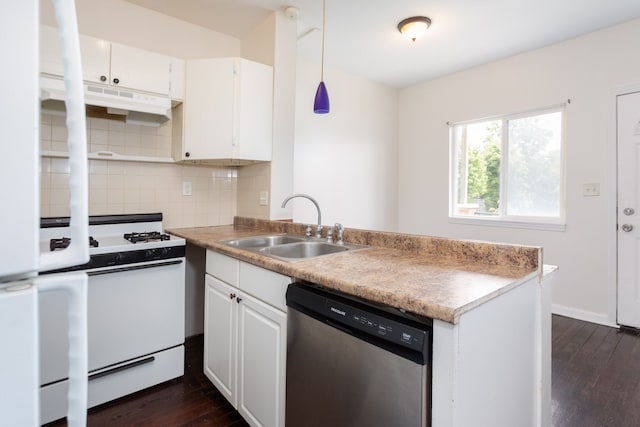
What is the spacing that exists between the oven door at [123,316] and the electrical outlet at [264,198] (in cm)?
84

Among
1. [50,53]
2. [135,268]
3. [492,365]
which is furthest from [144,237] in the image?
[492,365]

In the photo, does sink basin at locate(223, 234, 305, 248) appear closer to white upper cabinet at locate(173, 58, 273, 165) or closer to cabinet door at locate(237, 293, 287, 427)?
cabinet door at locate(237, 293, 287, 427)

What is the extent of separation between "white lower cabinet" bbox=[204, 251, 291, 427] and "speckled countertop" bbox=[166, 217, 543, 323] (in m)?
0.11

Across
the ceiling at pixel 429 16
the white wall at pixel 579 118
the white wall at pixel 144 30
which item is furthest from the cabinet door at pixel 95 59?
the white wall at pixel 579 118

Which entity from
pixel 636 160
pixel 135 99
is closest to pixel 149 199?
pixel 135 99

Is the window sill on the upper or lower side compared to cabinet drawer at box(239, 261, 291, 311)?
upper

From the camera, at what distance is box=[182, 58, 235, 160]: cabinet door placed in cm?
230

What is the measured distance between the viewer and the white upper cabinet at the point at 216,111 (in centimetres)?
231

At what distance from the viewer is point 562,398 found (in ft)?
5.86

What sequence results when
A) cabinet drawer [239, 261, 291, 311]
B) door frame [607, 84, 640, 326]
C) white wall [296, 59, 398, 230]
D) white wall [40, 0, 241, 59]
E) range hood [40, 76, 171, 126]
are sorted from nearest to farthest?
cabinet drawer [239, 261, 291, 311] → range hood [40, 76, 171, 126] → white wall [40, 0, 241, 59] → door frame [607, 84, 640, 326] → white wall [296, 59, 398, 230]

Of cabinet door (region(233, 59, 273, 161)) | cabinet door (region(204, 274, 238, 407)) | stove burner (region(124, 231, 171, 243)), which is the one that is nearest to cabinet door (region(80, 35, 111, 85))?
cabinet door (region(233, 59, 273, 161))

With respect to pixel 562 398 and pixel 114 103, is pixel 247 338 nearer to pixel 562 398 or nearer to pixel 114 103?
pixel 114 103

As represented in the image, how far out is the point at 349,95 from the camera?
388 cm

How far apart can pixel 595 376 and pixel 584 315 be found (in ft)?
3.71
